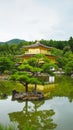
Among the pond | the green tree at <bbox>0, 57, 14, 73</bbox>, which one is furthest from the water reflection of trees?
the green tree at <bbox>0, 57, 14, 73</bbox>

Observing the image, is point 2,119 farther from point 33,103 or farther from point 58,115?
point 33,103

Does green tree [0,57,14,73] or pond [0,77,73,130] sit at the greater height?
pond [0,77,73,130]

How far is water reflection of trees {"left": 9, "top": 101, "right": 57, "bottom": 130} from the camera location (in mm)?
9092

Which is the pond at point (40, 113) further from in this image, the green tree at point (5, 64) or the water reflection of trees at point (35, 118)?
the green tree at point (5, 64)

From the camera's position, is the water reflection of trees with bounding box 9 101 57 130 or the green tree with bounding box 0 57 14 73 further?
the green tree with bounding box 0 57 14 73

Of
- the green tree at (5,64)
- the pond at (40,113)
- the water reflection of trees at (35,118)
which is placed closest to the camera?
the water reflection of trees at (35,118)

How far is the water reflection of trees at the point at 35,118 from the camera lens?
909cm

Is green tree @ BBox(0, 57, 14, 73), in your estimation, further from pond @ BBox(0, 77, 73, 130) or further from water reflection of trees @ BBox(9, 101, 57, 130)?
water reflection of trees @ BBox(9, 101, 57, 130)

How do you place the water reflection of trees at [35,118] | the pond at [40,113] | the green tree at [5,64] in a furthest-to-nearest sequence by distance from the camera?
the green tree at [5,64], the pond at [40,113], the water reflection of trees at [35,118]

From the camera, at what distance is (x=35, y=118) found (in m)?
10.3

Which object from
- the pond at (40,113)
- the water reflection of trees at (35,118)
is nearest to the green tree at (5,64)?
the pond at (40,113)

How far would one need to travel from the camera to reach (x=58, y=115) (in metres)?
10.8

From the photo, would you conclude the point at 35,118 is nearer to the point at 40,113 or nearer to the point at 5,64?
the point at 40,113

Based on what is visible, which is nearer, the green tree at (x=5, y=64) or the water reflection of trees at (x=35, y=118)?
the water reflection of trees at (x=35, y=118)
